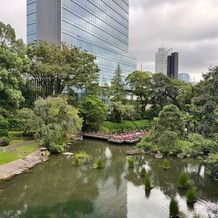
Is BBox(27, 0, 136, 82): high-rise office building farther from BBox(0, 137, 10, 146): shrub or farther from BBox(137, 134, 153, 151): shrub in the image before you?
BBox(137, 134, 153, 151): shrub

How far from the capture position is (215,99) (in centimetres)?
2391

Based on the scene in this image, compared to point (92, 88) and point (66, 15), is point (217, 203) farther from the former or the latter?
point (66, 15)

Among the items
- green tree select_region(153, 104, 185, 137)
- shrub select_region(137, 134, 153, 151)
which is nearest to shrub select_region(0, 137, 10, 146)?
shrub select_region(137, 134, 153, 151)

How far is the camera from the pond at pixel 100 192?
1341 cm

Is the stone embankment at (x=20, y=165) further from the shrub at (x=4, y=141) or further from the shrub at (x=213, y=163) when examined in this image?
the shrub at (x=213, y=163)

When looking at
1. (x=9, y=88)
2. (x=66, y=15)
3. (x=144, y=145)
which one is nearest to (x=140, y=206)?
(x=144, y=145)

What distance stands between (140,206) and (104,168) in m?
7.90

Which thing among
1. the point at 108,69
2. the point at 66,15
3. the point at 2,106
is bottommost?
the point at 2,106

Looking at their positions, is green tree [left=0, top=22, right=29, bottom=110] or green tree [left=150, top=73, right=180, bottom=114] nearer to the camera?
green tree [left=0, top=22, right=29, bottom=110]

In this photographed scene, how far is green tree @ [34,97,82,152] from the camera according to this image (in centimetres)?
2628

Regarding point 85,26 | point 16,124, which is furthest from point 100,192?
point 85,26

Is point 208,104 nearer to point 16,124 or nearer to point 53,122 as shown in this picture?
point 53,122

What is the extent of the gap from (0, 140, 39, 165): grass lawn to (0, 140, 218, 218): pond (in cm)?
212

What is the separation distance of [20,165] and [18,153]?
265cm
